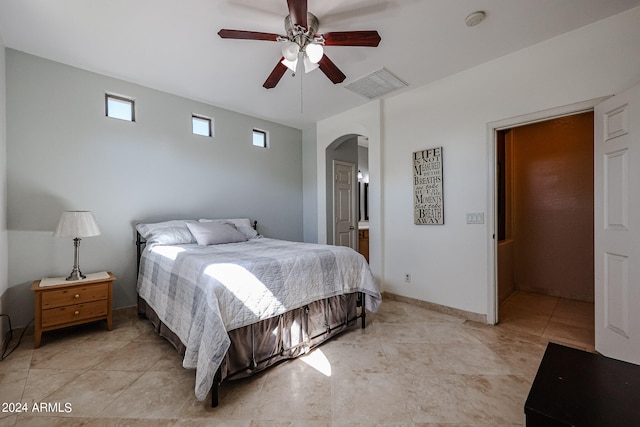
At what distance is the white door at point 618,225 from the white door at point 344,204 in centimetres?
332

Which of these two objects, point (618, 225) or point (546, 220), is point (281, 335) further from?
point (546, 220)

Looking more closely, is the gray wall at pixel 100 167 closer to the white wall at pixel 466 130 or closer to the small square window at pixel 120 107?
the small square window at pixel 120 107

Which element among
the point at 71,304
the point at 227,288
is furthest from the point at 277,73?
the point at 71,304

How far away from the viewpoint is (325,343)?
2424 mm

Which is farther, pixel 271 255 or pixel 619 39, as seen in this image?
pixel 271 255

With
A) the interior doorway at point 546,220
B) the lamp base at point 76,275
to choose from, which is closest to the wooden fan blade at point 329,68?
the interior doorway at point 546,220

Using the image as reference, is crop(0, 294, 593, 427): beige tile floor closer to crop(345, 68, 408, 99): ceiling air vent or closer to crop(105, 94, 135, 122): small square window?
crop(105, 94, 135, 122): small square window

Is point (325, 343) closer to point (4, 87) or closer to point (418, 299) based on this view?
point (418, 299)

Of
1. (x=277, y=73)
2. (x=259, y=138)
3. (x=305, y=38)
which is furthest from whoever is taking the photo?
(x=259, y=138)

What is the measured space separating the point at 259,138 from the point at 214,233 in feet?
6.90

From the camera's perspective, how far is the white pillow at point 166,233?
2.93m

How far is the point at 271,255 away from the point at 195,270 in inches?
23.7

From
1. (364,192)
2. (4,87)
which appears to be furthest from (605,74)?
(4,87)

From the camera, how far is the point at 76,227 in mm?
2504
